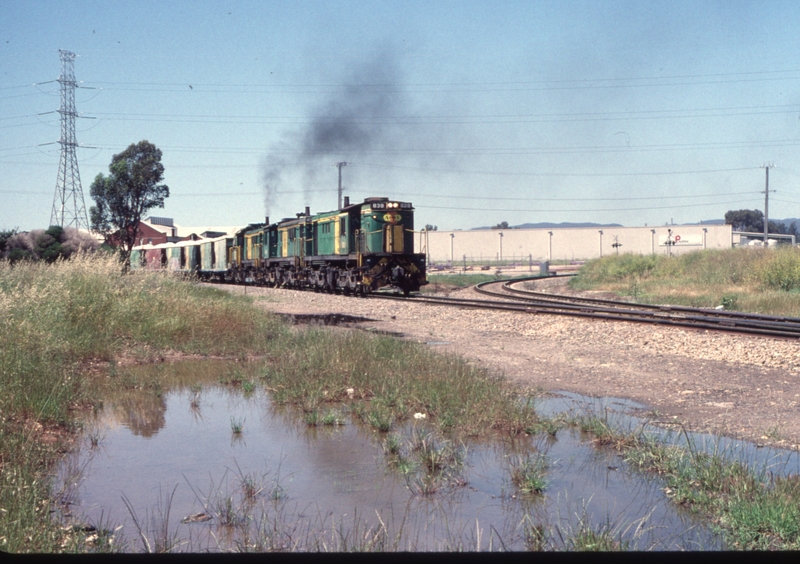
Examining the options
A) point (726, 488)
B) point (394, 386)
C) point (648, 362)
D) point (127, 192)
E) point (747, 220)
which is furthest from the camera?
point (747, 220)

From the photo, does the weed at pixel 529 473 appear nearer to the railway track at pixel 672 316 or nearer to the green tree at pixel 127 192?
the railway track at pixel 672 316

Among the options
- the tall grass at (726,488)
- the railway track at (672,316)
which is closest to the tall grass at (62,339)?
the tall grass at (726,488)

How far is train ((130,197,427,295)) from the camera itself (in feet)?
82.5

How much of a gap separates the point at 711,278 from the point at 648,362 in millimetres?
20053

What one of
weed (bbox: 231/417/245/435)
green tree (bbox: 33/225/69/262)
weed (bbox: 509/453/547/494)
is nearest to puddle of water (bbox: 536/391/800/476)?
weed (bbox: 509/453/547/494)

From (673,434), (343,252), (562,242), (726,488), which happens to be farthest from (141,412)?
(562,242)

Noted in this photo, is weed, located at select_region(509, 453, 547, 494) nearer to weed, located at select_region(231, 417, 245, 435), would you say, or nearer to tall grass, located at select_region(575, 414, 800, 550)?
tall grass, located at select_region(575, 414, 800, 550)

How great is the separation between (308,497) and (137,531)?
1176 millimetres

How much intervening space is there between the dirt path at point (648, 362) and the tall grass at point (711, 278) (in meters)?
6.54

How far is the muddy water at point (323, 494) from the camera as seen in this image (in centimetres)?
418

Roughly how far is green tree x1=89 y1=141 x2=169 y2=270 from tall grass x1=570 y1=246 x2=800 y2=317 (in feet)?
86.3

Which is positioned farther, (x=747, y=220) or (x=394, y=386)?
(x=747, y=220)

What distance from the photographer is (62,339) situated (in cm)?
1013

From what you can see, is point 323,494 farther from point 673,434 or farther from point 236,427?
point 673,434
